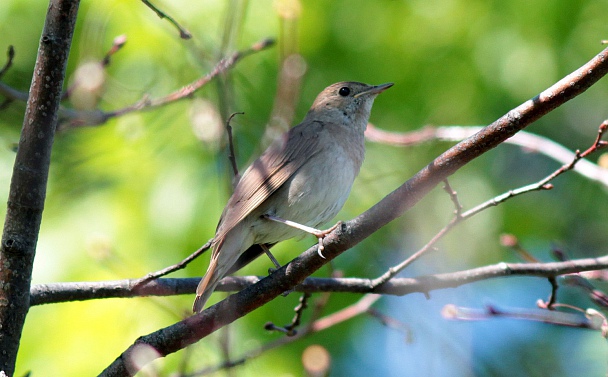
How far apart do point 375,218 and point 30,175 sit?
1271 millimetres

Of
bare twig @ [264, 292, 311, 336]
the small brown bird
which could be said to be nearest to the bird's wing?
the small brown bird

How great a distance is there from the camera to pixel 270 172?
399 cm

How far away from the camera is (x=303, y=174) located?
3.94 metres

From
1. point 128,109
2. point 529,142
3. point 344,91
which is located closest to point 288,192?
point 128,109

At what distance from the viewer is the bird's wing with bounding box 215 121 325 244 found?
378 cm

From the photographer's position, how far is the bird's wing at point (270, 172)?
3.78 m

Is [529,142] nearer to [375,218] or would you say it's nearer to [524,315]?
[524,315]

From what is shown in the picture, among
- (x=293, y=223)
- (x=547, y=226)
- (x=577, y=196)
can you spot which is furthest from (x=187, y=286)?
(x=577, y=196)

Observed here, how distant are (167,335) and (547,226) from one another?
487 centimetres

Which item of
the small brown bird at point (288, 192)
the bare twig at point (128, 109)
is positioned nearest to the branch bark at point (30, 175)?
the bare twig at point (128, 109)

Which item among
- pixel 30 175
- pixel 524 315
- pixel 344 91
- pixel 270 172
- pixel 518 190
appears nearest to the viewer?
pixel 30 175

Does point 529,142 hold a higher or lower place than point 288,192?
lower

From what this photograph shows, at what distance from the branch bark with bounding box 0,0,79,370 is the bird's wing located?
1272 millimetres

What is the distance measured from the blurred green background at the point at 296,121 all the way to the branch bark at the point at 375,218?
1369mm
